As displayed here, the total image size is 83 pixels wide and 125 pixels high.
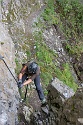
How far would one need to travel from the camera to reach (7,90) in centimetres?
1081

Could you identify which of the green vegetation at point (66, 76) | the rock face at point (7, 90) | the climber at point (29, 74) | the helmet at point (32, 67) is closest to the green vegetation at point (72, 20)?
the green vegetation at point (66, 76)

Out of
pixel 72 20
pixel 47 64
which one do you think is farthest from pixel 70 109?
pixel 72 20

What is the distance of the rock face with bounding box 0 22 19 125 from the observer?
953cm

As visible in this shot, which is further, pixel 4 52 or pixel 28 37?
pixel 28 37

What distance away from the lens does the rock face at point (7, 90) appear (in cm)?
953

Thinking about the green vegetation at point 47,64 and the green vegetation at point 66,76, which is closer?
the green vegetation at point 47,64

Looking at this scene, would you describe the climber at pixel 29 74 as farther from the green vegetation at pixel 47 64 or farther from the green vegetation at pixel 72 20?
the green vegetation at pixel 72 20

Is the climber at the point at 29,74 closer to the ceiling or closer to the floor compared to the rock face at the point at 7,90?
closer to the ceiling

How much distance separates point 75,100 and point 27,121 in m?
2.89

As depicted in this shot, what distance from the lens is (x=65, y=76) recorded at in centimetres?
1828

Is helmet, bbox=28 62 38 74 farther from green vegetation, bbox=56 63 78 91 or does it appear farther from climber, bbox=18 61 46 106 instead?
green vegetation, bbox=56 63 78 91

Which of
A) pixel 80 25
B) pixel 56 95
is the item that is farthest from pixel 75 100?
pixel 80 25

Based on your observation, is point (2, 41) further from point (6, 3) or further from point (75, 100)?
point (75, 100)

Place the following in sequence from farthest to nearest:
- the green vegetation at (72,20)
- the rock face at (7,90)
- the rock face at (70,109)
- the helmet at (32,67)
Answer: the green vegetation at (72,20) < the helmet at (32,67) < the rock face at (7,90) < the rock face at (70,109)
